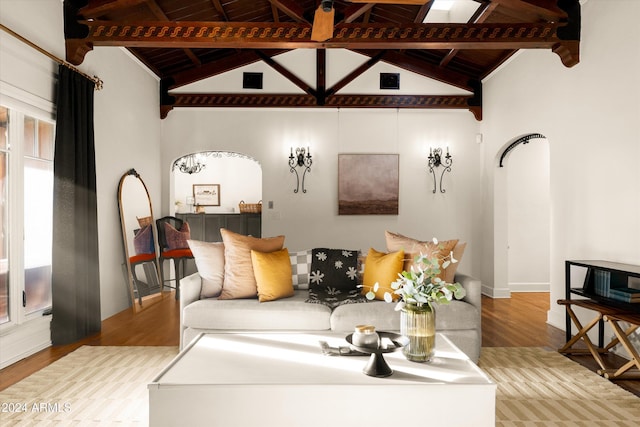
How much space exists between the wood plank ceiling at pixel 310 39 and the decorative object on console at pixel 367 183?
825 mm

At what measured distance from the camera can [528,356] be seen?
3529mm

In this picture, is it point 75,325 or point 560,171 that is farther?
point 560,171

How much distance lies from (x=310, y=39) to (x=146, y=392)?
11.2ft

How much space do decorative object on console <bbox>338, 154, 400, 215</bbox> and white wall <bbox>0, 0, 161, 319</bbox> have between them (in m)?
2.81

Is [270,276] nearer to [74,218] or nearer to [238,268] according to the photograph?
[238,268]

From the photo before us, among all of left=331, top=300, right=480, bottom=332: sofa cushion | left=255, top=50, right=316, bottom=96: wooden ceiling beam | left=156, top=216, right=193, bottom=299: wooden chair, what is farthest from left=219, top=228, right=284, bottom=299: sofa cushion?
left=255, top=50, right=316, bottom=96: wooden ceiling beam

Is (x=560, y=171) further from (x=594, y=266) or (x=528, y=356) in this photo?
(x=528, y=356)

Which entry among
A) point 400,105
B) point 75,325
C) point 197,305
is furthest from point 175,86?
point 197,305

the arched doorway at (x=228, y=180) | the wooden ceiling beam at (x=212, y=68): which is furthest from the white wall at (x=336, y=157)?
the arched doorway at (x=228, y=180)

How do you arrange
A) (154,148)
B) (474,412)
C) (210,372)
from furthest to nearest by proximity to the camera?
(154,148) → (210,372) → (474,412)

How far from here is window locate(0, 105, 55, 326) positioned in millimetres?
3467

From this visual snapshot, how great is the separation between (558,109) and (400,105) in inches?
97.7

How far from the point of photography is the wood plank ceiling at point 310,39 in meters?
4.14

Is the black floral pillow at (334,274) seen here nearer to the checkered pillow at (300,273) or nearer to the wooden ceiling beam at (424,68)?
the checkered pillow at (300,273)
